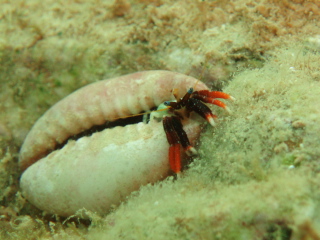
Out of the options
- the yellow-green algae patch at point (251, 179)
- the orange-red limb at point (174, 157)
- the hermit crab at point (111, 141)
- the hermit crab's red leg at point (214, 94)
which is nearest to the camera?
the yellow-green algae patch at point (251, 179)

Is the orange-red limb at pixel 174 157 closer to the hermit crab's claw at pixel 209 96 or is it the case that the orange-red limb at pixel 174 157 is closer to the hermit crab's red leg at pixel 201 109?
the hermit crab's red leg at pixel 201 109

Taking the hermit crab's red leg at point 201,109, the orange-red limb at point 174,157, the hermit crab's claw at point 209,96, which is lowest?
the orange-red limb at point 174,157

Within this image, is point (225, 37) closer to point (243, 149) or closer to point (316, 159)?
point (243, 149)

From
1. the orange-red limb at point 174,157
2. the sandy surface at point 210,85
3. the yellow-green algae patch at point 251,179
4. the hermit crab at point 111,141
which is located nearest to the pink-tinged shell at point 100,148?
the hermit crab at point 111,141

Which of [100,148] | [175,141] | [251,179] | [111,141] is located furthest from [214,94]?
[100,148]

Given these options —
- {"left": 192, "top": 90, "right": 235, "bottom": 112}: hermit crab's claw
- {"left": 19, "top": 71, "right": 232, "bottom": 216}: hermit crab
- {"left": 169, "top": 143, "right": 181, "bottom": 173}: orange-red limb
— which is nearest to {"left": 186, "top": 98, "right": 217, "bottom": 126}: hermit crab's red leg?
{"left": 19, "top": 71, "right": 232, "bottom": 216}: hermit crab

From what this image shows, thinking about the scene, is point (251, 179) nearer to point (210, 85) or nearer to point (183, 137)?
point (183, 137)
